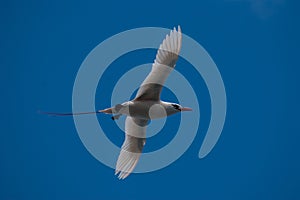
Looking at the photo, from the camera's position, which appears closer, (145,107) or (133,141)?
(145,107)

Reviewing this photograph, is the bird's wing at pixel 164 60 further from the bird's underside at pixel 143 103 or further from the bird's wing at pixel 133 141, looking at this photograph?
the bird's wing at pixel 133 141

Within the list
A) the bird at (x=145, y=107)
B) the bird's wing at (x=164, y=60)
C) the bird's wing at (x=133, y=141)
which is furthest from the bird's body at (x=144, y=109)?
the bird's wing at (x=133, y=141)

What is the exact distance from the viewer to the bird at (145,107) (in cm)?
924

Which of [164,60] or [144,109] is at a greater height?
[164,60]

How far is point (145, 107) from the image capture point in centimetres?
963

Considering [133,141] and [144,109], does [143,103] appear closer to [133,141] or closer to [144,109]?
[144,109]

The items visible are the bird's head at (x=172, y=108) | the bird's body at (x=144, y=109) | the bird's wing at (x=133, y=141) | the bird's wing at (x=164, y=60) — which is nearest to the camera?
the bird's wing at (x=164, y=60)

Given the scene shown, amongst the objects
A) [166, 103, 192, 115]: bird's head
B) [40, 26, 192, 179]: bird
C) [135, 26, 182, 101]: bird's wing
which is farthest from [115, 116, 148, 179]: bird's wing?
[135, 26, 182, 101]: bird's wing

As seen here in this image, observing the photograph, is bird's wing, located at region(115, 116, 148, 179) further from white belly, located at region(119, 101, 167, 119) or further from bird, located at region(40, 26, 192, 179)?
white belly, located at region(119, 101, 167, 119)

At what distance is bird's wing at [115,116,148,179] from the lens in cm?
1009

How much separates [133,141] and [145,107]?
1105 mm

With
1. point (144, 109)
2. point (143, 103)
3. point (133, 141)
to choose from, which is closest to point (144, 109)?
point (144, 109)

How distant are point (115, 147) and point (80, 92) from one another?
176 centimetres

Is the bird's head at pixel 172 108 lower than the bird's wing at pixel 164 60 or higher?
lower
